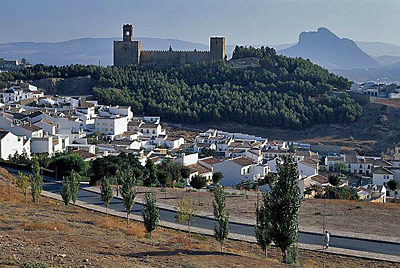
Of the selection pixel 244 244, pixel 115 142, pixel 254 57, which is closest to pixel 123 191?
pixel 244 244

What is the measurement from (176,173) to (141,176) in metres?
2.39

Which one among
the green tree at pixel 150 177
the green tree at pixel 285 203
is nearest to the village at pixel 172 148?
the green tree at pixel 150 177

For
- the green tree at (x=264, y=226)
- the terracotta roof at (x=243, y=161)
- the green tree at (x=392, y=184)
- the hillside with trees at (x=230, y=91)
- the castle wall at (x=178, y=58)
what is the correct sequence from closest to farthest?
1. the green tree at (x=264, y=226)
2. the green tree at (x=392, y=184)
3. the terracotta roof at (x=243, y=161)
4. the hillside with trees at (x=230, y=91)
5. the castle wall at (x=178, y=58)

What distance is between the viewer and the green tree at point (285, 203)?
10.5m

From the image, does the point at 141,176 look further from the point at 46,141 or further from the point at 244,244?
the point at 244,244

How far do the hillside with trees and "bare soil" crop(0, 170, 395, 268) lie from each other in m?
32.2

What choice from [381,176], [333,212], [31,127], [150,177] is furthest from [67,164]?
[381,176]

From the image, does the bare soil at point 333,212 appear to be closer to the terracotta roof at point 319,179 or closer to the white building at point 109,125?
the terracotta roof at point 319,179

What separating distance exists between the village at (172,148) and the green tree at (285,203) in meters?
10.7

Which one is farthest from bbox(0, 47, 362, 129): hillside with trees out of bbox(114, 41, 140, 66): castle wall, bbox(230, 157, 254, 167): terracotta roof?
bbox(230, 157, 254, 167): terracotta roof

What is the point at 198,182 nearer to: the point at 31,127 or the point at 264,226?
the point at 264,226

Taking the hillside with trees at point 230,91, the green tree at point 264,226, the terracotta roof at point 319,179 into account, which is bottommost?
the terracotta roof at point 319,179

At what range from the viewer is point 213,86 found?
2047 inches

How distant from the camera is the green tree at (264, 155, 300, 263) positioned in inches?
415
